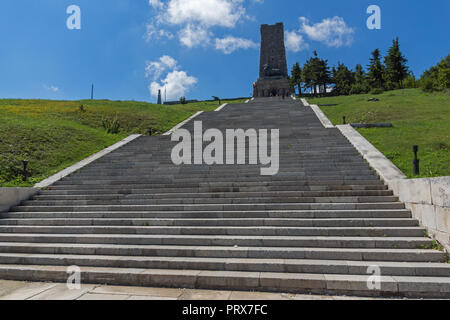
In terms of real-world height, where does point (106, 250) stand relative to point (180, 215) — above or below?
below

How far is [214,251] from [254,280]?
3.79 feet

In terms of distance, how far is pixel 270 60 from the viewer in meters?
48.6

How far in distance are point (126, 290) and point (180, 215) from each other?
98.3 inches

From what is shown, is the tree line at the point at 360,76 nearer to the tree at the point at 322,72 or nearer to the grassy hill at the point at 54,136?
the tree at the point at 322,72

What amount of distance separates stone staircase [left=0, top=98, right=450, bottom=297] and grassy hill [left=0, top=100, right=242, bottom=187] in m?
2.43

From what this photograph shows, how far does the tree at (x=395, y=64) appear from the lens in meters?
44.5

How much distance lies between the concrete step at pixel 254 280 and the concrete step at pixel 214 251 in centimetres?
53

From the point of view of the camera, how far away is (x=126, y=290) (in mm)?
4637

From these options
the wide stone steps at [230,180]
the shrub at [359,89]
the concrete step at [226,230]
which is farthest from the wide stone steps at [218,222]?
the shrub at [359,89]

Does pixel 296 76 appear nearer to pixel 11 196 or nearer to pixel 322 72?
pixel 322 72

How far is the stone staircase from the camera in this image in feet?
15.5

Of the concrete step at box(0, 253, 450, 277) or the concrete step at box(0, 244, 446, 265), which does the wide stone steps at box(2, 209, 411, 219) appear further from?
the concrete step at box(0, 253, 450, 277)
